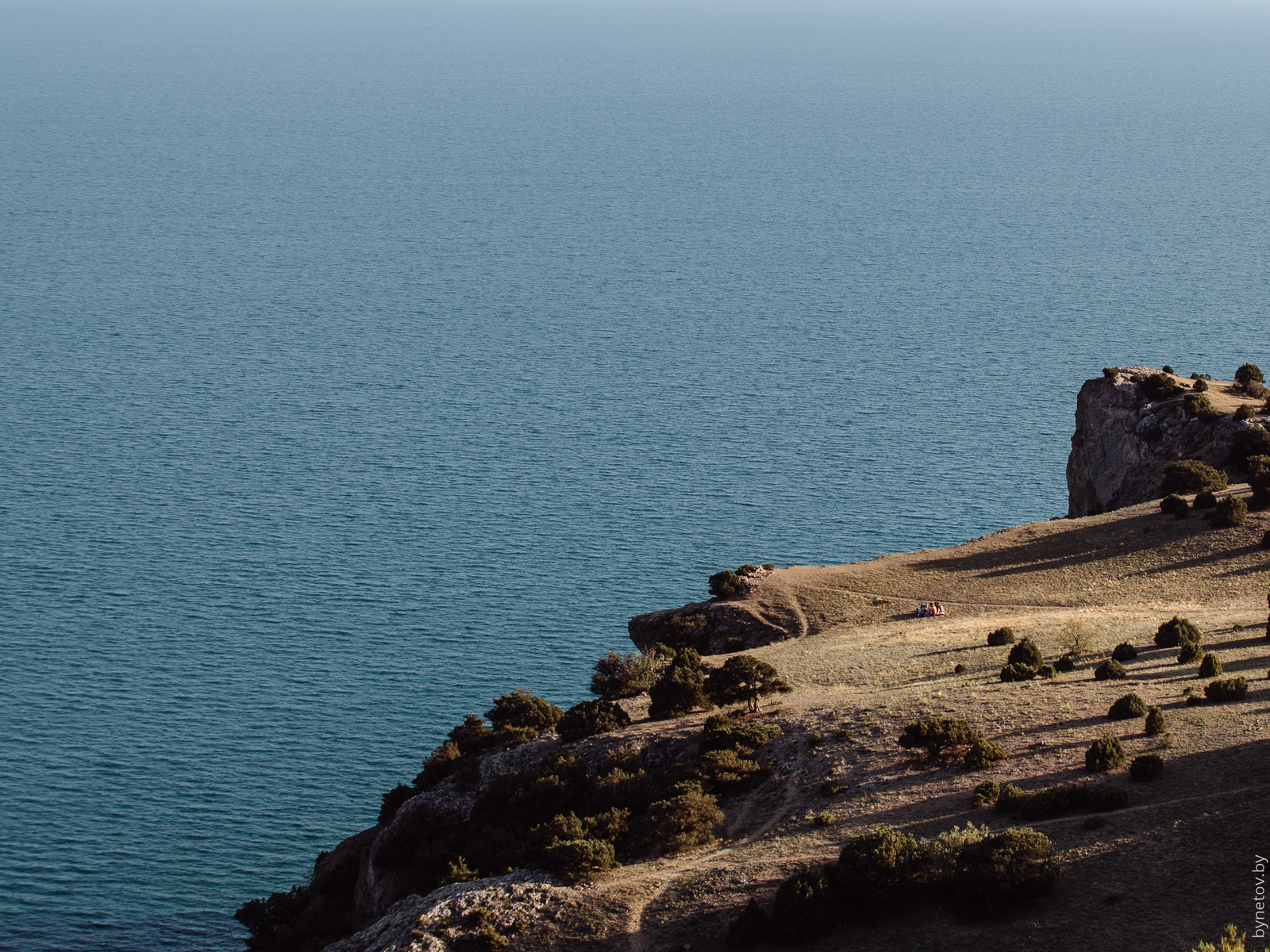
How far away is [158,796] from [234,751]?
6.78 metres

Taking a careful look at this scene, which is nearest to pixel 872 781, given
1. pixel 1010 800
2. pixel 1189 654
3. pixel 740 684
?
pixel 1010 800

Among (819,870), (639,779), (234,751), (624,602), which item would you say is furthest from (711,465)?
(819,870)

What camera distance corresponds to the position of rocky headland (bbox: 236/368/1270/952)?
34688 millimetres

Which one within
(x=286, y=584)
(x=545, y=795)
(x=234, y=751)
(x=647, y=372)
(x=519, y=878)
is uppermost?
(x=647, y=372)

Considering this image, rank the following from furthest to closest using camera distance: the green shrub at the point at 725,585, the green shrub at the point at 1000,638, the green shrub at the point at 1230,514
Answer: the green shrub at the point at 725,585 < the green shrub at the point at 1230,514 < the green shrub at the point at 1000,638

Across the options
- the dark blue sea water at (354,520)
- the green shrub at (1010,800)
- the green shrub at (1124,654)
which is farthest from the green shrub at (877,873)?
the dark blue sea water at (354,520)

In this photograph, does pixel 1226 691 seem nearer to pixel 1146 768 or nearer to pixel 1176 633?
pixel 1146 768

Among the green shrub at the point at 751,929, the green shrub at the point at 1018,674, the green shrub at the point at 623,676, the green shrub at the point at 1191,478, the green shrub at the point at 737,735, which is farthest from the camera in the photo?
the green shrub at the point at 1191,478

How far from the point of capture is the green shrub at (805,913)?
1383 inches

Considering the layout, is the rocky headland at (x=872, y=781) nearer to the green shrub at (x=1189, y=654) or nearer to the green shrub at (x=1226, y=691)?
the green shrub at (x=1226, y=691)

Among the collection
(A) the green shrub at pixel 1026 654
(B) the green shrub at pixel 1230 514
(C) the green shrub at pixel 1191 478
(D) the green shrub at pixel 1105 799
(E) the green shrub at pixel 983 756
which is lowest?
(D) the green shrub at pixel 1105 799

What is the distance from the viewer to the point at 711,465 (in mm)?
147000

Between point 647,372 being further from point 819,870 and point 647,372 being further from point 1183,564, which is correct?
point 819,870

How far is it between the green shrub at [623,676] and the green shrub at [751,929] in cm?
2802
